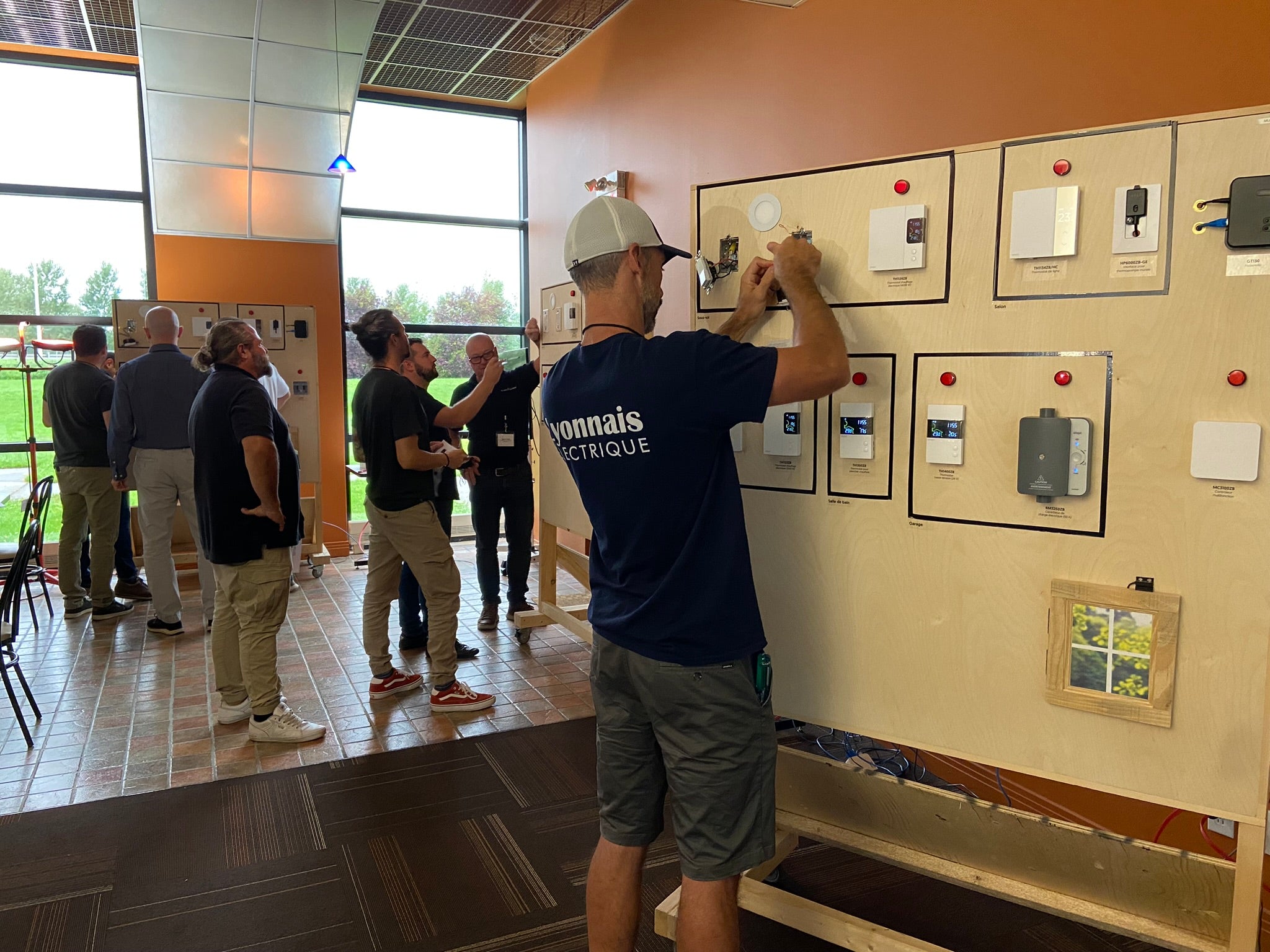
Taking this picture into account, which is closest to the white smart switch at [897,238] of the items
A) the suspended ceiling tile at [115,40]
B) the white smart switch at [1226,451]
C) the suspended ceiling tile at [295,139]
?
the white smart switch at [1226,451]

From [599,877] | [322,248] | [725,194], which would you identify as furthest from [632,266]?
[322,248]

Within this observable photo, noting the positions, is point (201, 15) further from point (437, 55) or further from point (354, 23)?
point (437, 55)

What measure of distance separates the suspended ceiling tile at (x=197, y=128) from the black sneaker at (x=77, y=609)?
2951 millimetres

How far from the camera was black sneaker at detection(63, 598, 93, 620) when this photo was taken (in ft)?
17.1

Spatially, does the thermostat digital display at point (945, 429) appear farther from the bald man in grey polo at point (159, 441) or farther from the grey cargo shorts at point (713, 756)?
the bald man in grey polo at point (159, 441)

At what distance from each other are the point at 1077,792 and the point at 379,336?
3.05 m

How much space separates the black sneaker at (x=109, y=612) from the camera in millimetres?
5164

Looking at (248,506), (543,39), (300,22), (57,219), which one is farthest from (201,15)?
(248,506)

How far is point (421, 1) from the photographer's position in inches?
207

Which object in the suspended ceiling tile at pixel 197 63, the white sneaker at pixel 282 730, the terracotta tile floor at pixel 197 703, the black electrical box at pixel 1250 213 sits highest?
the suspended ceiling tile at pixel 197 63

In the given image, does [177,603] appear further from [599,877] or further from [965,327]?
[965,327]

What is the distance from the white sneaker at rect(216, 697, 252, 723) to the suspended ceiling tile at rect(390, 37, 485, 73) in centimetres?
451

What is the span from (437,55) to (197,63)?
1.64 metres

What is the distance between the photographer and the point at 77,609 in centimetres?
523
